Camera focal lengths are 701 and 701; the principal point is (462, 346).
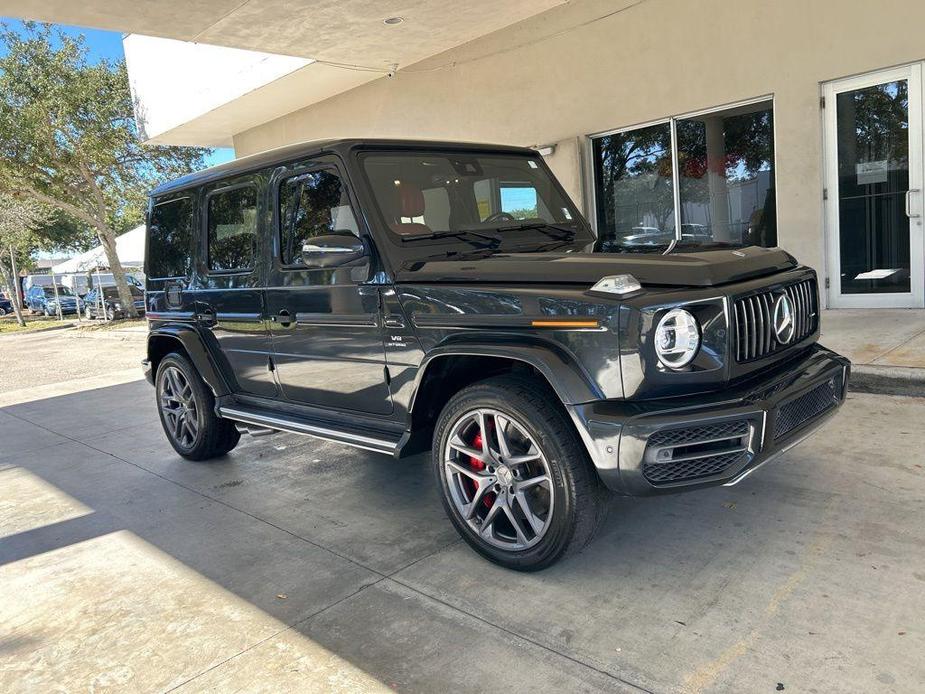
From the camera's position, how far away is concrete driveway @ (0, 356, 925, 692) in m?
2.37

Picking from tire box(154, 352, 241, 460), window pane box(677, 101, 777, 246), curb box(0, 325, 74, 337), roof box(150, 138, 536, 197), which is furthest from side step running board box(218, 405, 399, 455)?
curb box(0, 325, 74, 337)

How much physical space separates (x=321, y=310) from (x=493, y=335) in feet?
4.10

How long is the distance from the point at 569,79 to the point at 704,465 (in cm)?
888

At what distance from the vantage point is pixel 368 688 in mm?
2354

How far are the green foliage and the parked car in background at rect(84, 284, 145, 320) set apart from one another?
2.85 meters

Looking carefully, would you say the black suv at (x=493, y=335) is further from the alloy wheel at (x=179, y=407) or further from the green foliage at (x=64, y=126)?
the green foliage at (x=64, y=126)

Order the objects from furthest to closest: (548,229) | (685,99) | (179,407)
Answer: (685,99) < (179,407) < (548,229)

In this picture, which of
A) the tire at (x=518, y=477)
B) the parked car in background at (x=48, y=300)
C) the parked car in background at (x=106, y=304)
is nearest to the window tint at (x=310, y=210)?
the tire at (x=518, y=477)

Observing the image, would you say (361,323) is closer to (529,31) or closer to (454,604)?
(454,604)

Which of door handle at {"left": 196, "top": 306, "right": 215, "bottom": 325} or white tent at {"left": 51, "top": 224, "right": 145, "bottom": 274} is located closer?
door handle at {"left": 196, "top": 306, "right": 215, "bottom": 325}

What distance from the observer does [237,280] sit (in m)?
4.45

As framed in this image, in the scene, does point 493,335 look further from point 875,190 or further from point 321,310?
point 875,190

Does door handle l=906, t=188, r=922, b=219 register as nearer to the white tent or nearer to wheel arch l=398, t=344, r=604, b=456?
wheel arch l=398, t=344, r=604, b=456

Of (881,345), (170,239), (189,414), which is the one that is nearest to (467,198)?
(170,239)
